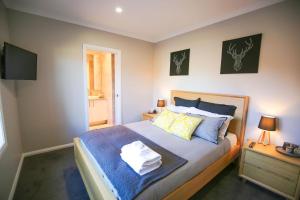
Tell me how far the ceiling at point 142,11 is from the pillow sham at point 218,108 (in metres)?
1.52

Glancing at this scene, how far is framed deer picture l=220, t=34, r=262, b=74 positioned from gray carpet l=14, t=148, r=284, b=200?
1.66 metres

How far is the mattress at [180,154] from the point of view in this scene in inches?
49.8

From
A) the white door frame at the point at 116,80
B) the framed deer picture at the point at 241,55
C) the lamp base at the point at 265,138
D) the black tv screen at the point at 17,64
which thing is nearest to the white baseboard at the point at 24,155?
the white door frame at the point at 116,80

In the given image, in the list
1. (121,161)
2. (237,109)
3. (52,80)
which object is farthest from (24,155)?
(237,109)

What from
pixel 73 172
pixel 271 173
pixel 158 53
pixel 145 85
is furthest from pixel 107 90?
pixel 271 173

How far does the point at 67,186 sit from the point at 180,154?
1.57m

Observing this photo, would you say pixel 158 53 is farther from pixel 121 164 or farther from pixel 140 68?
pixel 121 164

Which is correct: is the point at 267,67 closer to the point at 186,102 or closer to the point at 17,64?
the point at 186,102

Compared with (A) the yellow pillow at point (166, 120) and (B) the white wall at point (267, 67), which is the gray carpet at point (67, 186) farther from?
(A) the yellow pillow at point (166, 120)

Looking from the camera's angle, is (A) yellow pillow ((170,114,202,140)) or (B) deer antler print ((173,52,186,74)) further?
(B) deer antler print ((173,52,186,74))

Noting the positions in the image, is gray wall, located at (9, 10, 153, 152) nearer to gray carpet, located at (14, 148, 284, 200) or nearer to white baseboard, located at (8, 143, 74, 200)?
white baseboard, located at (8, 143, 74, 200)

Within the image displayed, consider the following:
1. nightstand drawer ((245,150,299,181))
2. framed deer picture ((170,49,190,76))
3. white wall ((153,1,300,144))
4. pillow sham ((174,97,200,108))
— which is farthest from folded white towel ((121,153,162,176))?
framed deer picture ((170,49,190,76))

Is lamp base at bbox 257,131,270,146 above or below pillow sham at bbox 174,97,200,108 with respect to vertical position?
below

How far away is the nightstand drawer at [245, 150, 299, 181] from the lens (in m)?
1.68
